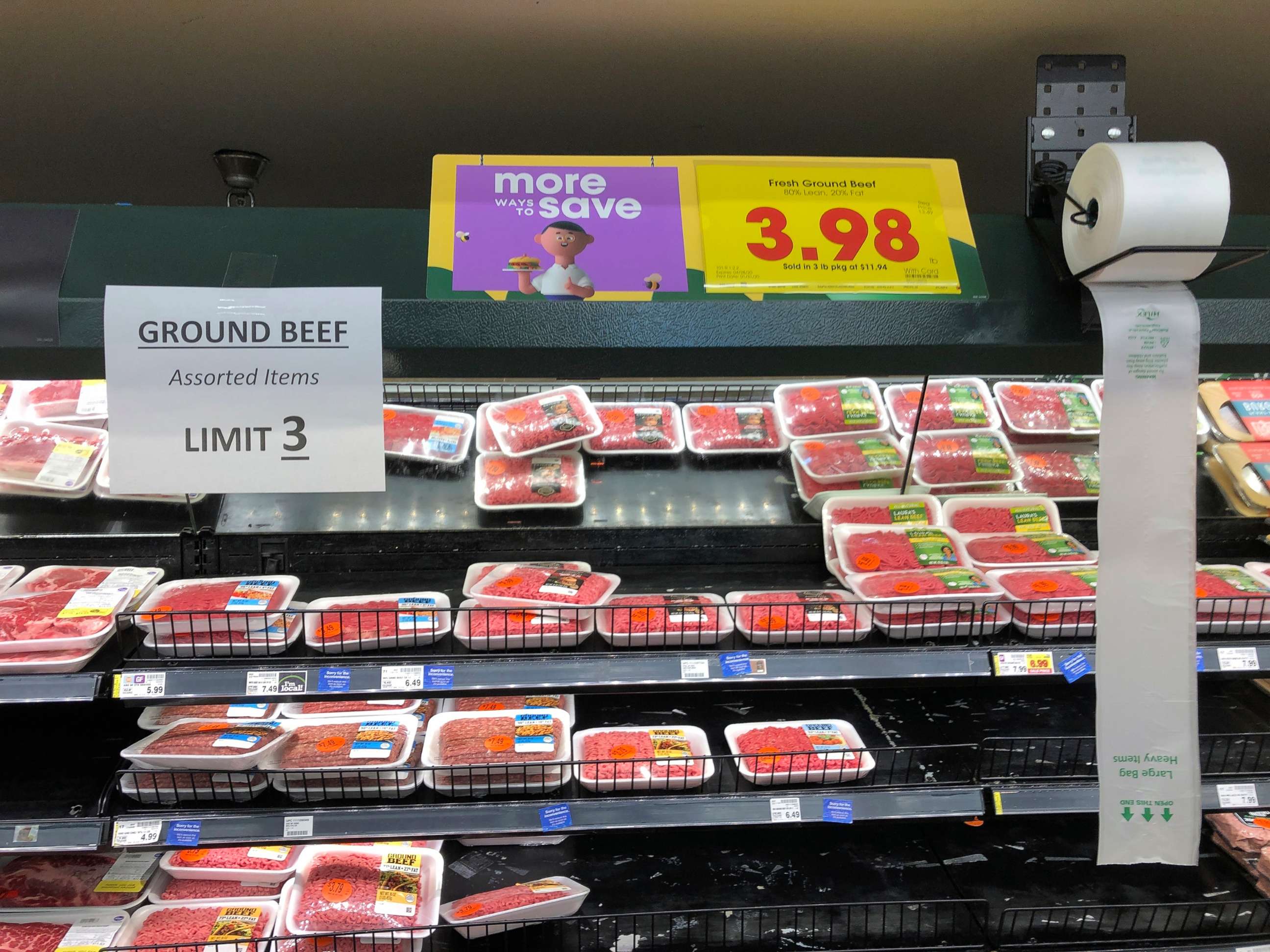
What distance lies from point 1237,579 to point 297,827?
88.4 inches

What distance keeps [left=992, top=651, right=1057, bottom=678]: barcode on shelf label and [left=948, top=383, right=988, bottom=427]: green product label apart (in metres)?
0.86

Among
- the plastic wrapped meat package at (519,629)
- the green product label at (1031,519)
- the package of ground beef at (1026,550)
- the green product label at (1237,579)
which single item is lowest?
the plastic wrapped meat package at (519,629)

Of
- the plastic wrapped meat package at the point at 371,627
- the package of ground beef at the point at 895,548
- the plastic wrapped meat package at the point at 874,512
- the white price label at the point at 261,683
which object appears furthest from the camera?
the plastic wrapped meat package at the point at 874,512

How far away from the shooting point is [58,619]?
71.6 inches

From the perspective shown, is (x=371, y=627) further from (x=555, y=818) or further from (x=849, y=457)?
(x=849, y=457)

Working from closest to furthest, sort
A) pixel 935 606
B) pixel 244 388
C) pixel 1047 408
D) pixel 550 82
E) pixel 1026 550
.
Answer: pixel 244 388 → pixel 550 82 → pixel 935 606 → pixel 1026 550 → pixel 1047 408

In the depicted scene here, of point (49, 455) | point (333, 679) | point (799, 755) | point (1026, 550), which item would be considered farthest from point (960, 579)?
point (49, 455)

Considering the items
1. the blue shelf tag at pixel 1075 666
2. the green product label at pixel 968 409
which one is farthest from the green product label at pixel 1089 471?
the blue shelf tag at pixel 1075 666

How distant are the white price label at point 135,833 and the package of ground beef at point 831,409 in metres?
1.77

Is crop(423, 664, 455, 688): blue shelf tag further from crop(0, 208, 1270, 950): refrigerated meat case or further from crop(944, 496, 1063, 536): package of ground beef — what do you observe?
crop(944, 496, 1063, 536): package of ground beef

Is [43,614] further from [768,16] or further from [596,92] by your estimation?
[768,16]

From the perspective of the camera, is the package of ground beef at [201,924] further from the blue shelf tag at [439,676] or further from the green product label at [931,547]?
the green product label at [931,547]

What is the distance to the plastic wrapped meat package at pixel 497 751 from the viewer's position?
192 centimetres

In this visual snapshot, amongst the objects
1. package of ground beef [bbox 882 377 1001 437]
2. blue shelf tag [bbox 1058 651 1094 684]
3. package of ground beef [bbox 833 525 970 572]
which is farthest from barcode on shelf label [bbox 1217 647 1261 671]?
package of ground beef [bbox 882 377 1001 437]
